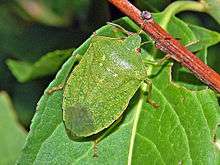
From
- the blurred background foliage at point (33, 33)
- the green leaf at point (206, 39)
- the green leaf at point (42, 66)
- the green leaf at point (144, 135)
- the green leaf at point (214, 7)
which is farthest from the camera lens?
the blurred background foliage at point (33, 33)

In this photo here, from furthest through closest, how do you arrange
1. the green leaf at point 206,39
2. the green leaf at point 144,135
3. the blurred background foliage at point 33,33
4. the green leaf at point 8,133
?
the blurred background foliage at point 33,33
the green leaf at point 8,133
the green leaf at point 206,39
the green leaf at point 144,135

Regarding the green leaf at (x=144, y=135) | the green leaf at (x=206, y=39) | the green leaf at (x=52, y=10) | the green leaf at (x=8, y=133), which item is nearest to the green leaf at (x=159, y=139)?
the green leaf at (x=144, y=135)

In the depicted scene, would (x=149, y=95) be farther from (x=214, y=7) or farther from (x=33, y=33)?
(x=33, y=33)

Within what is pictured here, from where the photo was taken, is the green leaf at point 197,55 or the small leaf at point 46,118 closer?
the small leaf at point 46,118

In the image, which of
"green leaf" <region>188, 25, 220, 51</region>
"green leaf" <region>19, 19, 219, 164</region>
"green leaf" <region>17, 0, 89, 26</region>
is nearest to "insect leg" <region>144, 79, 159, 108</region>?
"green leaf" <region>19, 19, 219, 164</region>

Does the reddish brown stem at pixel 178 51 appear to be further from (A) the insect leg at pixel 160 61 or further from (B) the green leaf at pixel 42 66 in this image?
(B) the green leaf at pixel 42 66

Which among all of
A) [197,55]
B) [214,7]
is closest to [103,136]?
[197,55]

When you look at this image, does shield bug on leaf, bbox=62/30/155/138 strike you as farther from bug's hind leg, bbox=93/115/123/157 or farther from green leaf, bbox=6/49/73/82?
green leaf, bbox=6/49/73/82
